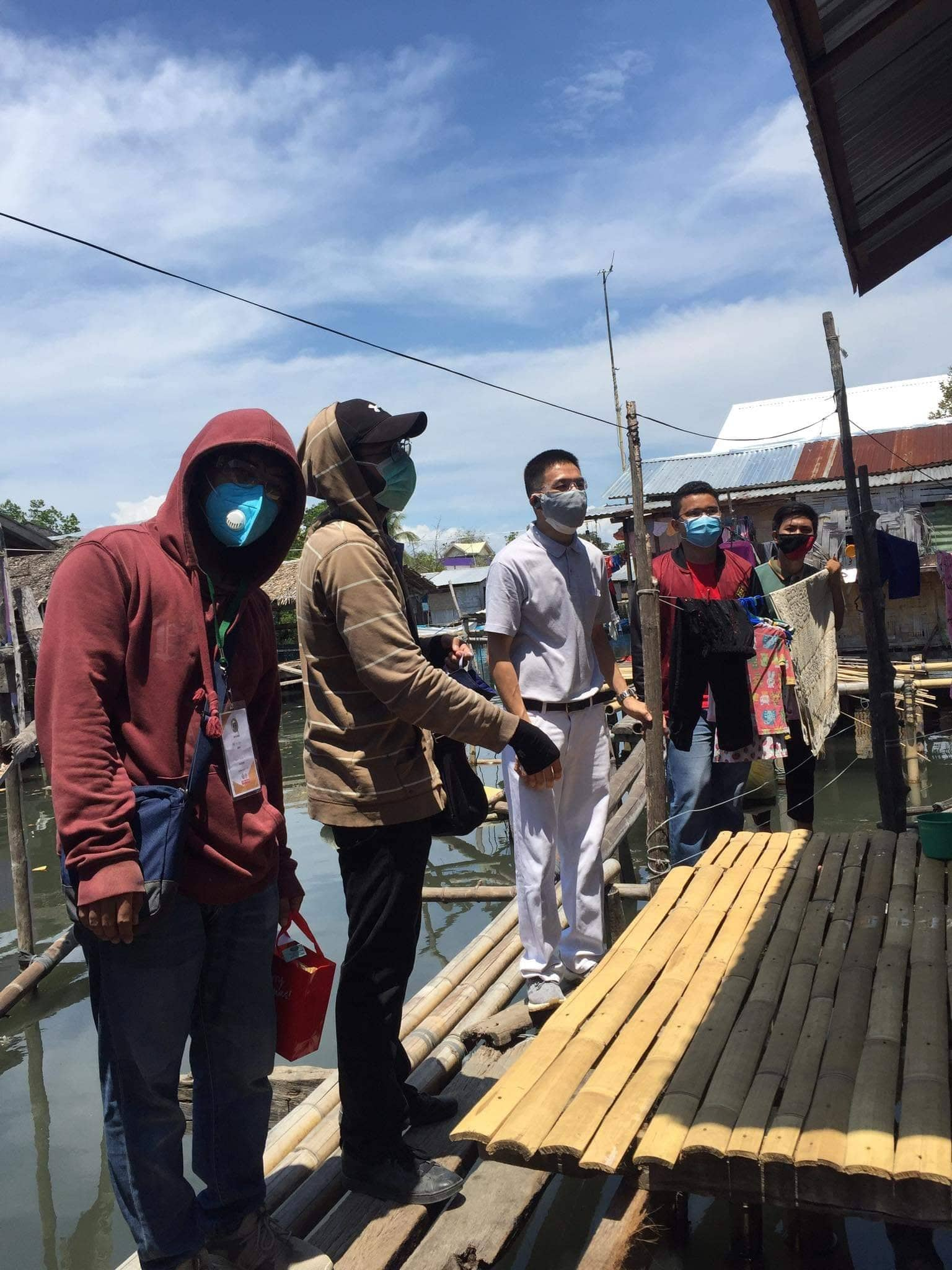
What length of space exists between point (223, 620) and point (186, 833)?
48cm

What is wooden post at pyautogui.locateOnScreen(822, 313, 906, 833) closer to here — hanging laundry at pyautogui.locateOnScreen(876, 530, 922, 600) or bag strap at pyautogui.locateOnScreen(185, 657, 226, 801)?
hanging laundry at pyautogui.locateOnScreen(876, 530, 922, 600)

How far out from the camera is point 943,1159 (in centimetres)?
182

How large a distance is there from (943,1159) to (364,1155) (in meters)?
1.35

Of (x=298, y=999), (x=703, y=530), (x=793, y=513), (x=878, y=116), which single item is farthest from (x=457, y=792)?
(x=793, y=513)

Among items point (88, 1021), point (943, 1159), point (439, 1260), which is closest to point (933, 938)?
point (943, 1159)

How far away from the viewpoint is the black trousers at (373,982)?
2436mm

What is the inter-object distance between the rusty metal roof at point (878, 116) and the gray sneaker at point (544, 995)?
9.70 feet

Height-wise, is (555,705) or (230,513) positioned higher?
(230,513)

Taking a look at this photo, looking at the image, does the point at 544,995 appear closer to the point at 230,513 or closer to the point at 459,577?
the point at 230,513

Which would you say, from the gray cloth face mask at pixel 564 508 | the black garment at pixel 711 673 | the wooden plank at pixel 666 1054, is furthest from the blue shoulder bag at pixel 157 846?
the black garment at pixel 711 673

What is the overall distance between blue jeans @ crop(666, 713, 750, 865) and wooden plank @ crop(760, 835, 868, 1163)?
1118 mm

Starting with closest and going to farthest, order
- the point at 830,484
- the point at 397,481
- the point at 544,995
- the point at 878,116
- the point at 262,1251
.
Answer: the point at 262,1251, the point at 397,481, the point at 878,116, the point at 544,995, the point at 830,484

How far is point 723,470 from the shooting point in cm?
1727

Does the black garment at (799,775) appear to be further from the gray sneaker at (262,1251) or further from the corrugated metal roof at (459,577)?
the corrugated metal roof at (459,577)
